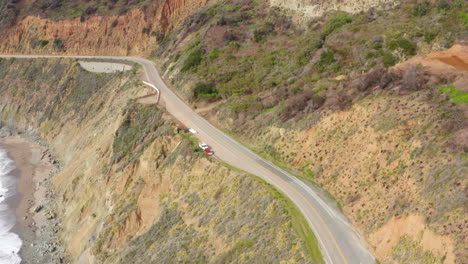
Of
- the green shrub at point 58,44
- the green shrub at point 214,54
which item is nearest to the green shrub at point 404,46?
the green shrub at point 214,54

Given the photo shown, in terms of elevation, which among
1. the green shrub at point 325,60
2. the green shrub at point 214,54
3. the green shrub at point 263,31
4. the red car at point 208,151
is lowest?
the red car at point 208,151

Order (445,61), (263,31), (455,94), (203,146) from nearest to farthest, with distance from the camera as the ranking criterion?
(455,94), (445,61), (203,146), (263,31)

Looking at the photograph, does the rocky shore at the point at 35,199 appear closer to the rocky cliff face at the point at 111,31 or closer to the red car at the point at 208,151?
the red car at the point at 208,151

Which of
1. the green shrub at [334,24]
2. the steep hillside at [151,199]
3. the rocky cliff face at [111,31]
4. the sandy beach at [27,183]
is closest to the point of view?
the steep hillside at [151,199]

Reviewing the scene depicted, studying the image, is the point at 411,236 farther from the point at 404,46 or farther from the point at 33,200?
the point at 33,200

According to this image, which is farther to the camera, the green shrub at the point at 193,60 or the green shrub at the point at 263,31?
the green shrub at the point at 263,31

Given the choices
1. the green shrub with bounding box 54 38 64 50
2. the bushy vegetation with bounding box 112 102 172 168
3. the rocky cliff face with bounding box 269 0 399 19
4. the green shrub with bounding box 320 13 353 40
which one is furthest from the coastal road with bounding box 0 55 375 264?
the green shrub with bounding box 54 38 64 50

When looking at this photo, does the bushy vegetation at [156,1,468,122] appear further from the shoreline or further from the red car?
the shoreline

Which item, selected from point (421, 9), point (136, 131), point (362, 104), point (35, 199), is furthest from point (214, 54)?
point (35, 199)
